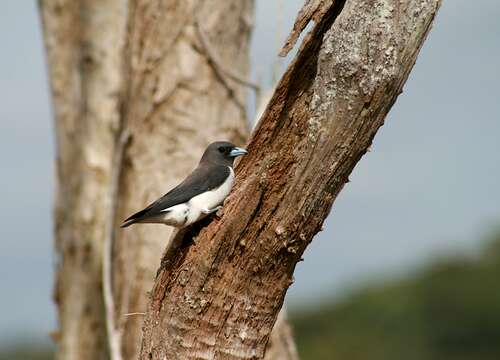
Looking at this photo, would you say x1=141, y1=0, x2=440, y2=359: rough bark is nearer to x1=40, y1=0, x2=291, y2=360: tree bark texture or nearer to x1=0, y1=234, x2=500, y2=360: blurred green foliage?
x1=40, y1=0, x2=291, y2=360: tree bark texture

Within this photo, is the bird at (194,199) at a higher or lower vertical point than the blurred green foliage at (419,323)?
higher

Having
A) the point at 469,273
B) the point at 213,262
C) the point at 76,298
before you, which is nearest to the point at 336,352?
the point at 469,273

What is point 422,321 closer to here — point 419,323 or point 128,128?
point 419,323

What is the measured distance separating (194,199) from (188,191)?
1.00ft

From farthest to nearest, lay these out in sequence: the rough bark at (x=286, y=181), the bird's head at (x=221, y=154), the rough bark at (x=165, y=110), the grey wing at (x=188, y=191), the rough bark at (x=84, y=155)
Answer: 1. the rough bark at (x=84, y=155)
2. the rough bark at (x=165, y=110)
3. the bird's head at (x=221, y=154)
4. the grey wing at (x=188, y=191)
5. the rough bark at (x=286, y=181)

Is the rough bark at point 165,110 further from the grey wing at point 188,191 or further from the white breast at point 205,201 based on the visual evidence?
the white breast at point 205,201

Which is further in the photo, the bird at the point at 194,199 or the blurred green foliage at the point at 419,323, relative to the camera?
the blurred green foliage at the point at 419,323

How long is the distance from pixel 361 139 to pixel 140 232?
152 inches

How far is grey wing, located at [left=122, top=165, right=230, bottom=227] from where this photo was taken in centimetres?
506

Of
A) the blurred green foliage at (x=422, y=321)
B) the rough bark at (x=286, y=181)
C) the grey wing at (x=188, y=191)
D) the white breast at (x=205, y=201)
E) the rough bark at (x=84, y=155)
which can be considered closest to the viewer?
the rough bark at (x=286, y=181)

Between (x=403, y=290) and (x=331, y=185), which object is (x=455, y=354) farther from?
(x=331, y=185)

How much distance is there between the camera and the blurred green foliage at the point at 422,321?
30.8 metres

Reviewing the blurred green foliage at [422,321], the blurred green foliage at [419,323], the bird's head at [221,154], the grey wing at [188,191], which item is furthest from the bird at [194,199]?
the blurred green foliage at [422,321]

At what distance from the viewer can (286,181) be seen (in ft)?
14.5
